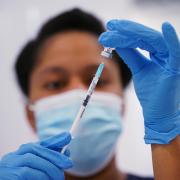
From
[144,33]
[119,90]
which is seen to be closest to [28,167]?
[144,33]

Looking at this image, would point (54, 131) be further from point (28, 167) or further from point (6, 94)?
point (6, 94)

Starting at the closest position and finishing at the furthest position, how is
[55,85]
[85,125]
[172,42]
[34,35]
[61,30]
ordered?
[172,42] < [85,125] < [55,85] < [61,30] < [34,35]

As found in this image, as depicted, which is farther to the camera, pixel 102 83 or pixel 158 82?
pixel 102 83

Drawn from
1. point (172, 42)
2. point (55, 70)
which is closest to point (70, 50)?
point (55, 70)

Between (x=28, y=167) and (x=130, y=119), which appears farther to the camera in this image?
(x=130, y=119)

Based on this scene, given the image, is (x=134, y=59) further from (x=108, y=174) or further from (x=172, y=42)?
(x=108, y=174)

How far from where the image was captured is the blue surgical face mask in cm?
104

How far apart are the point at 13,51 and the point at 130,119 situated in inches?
25.6

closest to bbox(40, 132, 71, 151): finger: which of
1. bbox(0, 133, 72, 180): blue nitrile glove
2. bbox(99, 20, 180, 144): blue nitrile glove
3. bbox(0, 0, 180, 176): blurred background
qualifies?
bbox(0, 133, 72, 180): blue nitrile glove

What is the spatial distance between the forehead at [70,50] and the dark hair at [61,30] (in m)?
0.04

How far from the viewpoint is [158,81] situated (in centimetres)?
68

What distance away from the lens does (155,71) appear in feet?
2.30

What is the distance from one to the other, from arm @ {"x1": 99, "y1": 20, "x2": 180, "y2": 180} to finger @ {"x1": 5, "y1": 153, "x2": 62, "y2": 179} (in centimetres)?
24

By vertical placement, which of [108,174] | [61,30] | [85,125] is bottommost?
[108,174]
